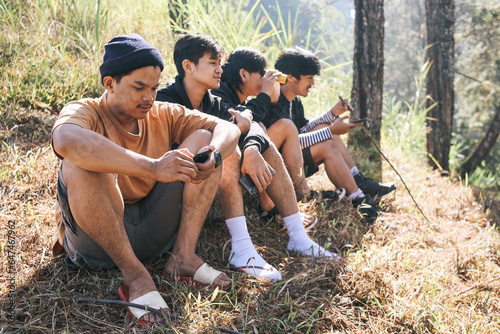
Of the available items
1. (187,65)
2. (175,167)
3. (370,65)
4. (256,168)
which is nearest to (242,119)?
(256,168)

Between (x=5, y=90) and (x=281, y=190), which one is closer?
(x=281, y=190)

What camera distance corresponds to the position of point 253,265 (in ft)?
7.29

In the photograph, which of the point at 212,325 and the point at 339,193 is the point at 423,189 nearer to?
the point at 339,193

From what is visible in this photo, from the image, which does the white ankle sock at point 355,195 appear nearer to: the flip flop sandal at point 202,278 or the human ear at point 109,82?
the flip flop sandal at point 202,278

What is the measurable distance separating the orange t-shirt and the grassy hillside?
487 mm

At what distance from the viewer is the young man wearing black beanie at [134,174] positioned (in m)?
1.66

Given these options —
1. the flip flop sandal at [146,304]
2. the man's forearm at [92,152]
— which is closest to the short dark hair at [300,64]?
the man's forearm at [92,152]

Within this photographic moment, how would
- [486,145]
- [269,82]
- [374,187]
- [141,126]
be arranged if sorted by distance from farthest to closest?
[486,145] < [374,187] < [269,82] < [141,126]

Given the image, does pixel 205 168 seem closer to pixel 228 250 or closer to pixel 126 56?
pixel 126 56

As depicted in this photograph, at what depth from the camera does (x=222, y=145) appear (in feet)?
6.71

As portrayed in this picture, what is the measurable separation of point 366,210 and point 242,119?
1412 millimetres

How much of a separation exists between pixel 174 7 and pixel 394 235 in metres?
3.76

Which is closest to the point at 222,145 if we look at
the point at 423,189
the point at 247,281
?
the point at 247,281

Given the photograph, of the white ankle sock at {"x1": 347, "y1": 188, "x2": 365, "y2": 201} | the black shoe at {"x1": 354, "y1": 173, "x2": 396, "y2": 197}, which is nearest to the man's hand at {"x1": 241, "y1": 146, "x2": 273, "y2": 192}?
the white ankle sock at {"x1": 347, "y1": 188, "x2": 365, "y2": 201}
